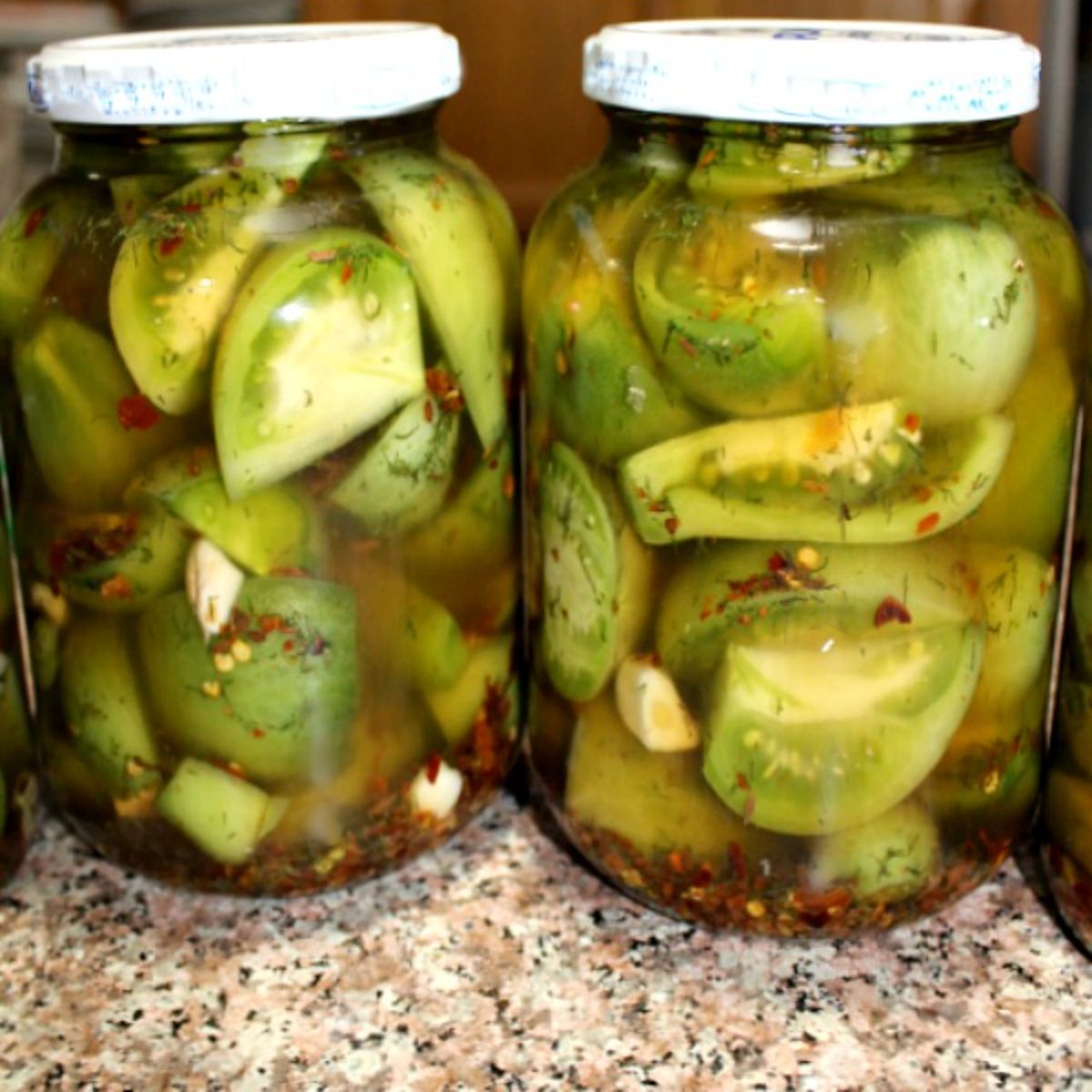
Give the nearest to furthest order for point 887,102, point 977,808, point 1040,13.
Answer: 1. point 887,102
2. point 977,808
3. point 1040,13

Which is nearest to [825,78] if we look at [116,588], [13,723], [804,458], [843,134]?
[843,134]

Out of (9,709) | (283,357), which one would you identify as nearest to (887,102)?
(283,357)

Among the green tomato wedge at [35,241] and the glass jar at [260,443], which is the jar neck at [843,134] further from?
the green tomato wedge at [35,241]

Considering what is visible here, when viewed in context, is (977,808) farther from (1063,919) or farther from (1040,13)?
(1040,13)

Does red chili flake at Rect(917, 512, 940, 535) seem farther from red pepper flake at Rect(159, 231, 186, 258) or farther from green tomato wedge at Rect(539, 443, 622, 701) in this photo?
red pepper flake at Rect(159, 231, 186, 258)

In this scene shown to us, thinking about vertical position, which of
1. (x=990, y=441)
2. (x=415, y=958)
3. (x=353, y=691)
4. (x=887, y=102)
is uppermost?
(x=887, y=102)

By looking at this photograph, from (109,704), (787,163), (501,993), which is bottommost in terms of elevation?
(501,993)

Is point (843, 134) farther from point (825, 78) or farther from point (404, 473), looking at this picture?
point (404, 473)

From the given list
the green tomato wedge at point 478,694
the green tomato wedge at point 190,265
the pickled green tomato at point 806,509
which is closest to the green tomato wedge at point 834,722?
the pickled green tomato at point 806,509
